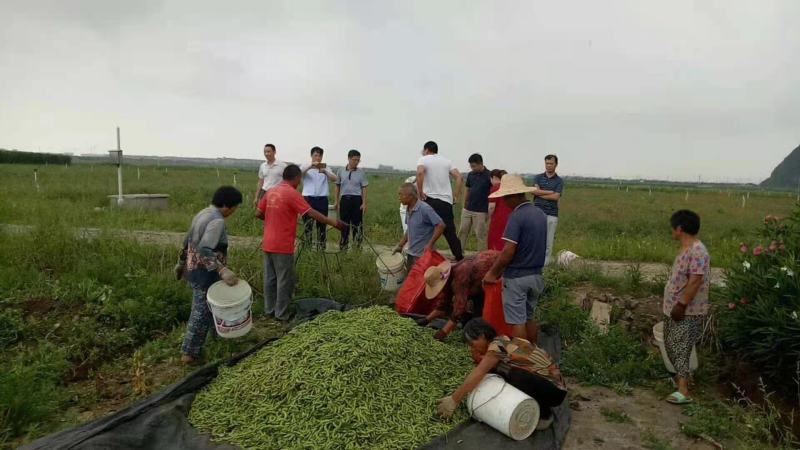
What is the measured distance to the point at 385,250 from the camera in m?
6.98

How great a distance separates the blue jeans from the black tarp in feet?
2.65

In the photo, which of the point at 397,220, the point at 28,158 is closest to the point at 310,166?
the point at 397,220

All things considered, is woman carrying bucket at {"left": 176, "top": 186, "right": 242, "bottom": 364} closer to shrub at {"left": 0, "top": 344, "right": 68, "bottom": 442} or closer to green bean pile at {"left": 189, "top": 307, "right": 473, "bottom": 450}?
green bean pile at {"left": 189, "top": 307, "right": 473, "bottom": 450}

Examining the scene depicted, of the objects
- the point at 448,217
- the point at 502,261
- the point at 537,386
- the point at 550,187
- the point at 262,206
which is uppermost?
the point at 550,187

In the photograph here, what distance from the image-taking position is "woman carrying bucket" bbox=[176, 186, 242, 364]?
398 centimetres

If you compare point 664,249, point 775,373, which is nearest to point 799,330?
point 775,373

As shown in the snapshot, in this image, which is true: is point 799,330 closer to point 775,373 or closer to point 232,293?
point 775,373

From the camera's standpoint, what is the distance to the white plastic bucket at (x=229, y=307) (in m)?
4.01

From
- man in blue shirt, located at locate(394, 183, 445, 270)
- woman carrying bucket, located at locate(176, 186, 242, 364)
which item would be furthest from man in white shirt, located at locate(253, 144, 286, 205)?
woman carrying bucket, located at locate(176, 186, 242, 364)

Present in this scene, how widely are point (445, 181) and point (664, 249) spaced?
472cm

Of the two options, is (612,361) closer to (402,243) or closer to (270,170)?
(402,243)

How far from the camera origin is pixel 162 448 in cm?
294

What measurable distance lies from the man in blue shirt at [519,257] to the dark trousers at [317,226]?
2697mm

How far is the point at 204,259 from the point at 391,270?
2.14 meters
